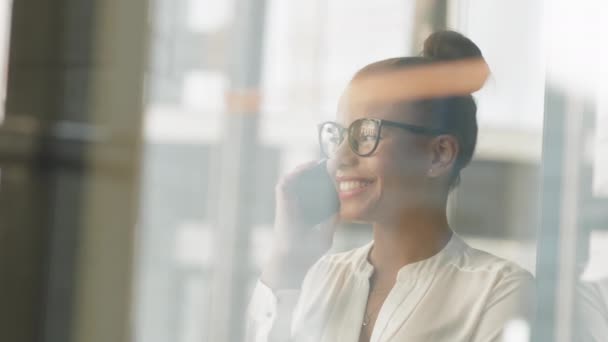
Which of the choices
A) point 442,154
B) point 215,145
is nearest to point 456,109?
point 442,154

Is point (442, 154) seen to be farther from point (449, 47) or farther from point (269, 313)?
point (269, 313)

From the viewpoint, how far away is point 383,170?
61 cm

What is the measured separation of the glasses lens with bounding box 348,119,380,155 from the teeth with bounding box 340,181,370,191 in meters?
0.02

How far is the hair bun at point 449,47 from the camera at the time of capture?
0.59 m

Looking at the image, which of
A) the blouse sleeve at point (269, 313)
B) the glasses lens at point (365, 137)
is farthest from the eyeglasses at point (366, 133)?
the blouse sleeve at point (269, 313)

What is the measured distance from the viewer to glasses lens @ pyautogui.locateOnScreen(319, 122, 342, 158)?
635mm

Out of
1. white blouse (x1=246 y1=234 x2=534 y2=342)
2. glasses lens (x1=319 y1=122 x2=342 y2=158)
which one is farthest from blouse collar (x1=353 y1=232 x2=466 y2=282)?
glasses lens (x1=319 y1=122 x2=342 y2=158)

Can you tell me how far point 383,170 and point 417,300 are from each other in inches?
3.8

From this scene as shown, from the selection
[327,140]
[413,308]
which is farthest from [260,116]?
[413,308]

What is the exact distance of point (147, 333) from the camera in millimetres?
774

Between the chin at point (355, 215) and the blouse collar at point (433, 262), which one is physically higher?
the chin at point (355, 215)

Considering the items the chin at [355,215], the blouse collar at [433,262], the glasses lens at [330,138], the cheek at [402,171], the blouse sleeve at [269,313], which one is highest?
the glasses lens at [330,138]

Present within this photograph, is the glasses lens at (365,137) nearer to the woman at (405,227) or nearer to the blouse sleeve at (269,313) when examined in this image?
the woman at (405,227)

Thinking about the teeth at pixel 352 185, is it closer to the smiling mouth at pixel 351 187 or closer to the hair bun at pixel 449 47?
the smiling mouth at pixel 351 187
